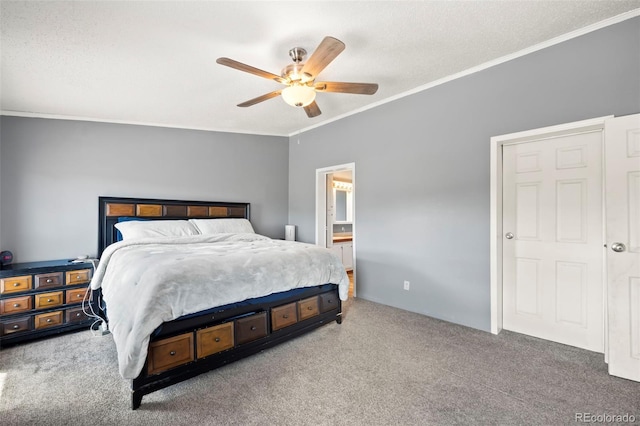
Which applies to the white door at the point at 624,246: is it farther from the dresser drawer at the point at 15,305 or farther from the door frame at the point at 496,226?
the dresser drawer at the point at 15,305

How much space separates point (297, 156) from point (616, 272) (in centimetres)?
439

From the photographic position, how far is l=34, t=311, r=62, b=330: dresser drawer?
280cm

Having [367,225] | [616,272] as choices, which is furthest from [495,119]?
[367,225]

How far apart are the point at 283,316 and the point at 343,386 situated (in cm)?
82

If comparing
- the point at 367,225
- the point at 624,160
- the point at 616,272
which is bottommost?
the point at 616,272

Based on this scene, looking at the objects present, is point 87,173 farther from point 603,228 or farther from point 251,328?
point 603,228

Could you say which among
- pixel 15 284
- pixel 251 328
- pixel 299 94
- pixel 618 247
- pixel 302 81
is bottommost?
pixel 251 328

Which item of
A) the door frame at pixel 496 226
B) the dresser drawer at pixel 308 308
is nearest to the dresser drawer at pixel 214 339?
the dresser drawer at pixel 308 308

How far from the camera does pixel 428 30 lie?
232cm

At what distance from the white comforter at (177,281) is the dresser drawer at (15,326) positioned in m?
0.64

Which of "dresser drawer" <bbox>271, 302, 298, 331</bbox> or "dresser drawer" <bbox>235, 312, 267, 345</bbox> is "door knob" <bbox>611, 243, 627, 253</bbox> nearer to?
"dresser drawer" <bbox>271, 302, 298, 331</bbox>

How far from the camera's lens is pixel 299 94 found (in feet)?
7.84

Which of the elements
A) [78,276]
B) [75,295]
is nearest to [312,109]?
[78,276]

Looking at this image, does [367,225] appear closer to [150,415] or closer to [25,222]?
[150,415]
